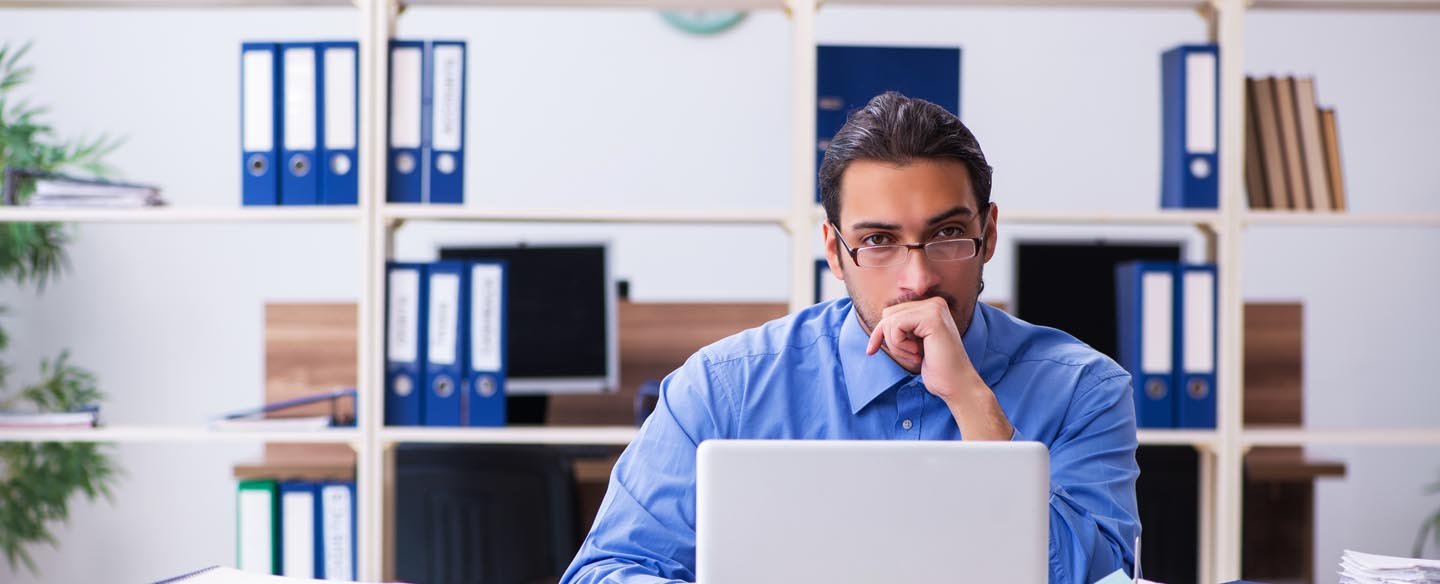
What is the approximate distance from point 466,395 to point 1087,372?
52.4 inches

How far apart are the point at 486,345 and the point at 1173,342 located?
4.39 ft

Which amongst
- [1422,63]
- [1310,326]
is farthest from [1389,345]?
[1422,63]

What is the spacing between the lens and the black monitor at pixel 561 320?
2.96 m

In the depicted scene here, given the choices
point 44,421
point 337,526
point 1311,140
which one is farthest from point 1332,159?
point 44,421

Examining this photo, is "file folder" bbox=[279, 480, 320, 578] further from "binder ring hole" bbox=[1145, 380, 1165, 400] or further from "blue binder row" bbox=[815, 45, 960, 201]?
"binder ring hole" bbox=[1145, 380, 1165, 400]

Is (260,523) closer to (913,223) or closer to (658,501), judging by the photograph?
(658,501)

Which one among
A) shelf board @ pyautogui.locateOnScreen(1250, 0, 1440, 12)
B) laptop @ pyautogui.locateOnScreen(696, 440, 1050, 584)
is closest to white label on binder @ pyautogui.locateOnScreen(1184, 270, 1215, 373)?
shelf board @ pyautogui.locateOnScreen(1250, 0, 1440, 12)

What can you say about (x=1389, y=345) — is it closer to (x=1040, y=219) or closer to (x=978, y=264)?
(x=1040, y=219)

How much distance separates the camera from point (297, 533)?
235 cm

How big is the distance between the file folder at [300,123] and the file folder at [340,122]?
1 cm

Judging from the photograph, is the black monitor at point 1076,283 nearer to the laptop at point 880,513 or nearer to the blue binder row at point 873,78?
the blue binder row at point 873,78

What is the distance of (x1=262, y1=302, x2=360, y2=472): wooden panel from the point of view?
2.89m

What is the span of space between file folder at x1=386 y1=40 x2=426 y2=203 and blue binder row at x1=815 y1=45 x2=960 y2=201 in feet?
2.53

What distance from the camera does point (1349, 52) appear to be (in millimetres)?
4293
